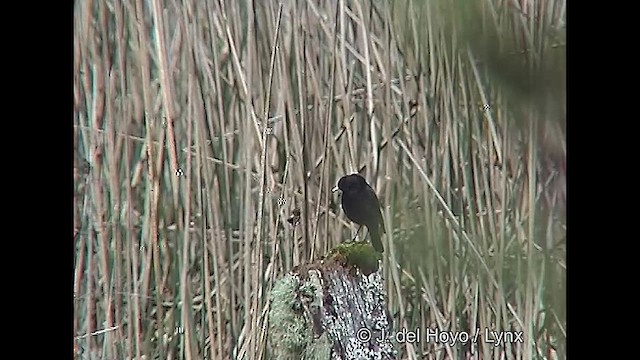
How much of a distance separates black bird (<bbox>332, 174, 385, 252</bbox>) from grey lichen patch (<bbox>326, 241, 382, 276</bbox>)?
0.10 ft

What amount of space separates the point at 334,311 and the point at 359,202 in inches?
6.8

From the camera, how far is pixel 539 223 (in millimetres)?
1183

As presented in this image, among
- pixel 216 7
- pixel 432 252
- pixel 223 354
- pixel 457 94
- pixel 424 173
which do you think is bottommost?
pixel 223 354

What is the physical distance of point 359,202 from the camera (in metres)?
1.18

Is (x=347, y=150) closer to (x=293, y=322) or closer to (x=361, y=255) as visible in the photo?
(x=361, y=255)

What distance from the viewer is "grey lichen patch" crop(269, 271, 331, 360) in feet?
3.93

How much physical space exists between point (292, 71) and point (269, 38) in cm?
6

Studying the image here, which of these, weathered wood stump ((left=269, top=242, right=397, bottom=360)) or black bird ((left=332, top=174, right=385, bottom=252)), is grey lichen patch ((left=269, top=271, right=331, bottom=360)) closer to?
weathered wood stump ((left=269, top=242, right=397, bottom=360))

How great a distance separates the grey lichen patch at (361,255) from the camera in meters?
1.19

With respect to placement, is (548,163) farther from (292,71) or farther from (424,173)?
(292,71)

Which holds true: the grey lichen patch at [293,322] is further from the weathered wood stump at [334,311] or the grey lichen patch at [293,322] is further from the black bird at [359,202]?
the black bird at [359,202]

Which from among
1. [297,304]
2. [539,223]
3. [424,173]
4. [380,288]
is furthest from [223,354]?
[539,223]

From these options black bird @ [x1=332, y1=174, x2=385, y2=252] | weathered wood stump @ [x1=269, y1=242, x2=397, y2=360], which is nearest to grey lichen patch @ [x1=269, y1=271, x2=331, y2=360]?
weathered wood stump @ [x1=269, y1=242, x2=397, y2=360]

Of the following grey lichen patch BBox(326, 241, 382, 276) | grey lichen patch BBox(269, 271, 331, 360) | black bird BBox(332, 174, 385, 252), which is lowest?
grey lichen patch BBox(269, 271, 331, 360)
